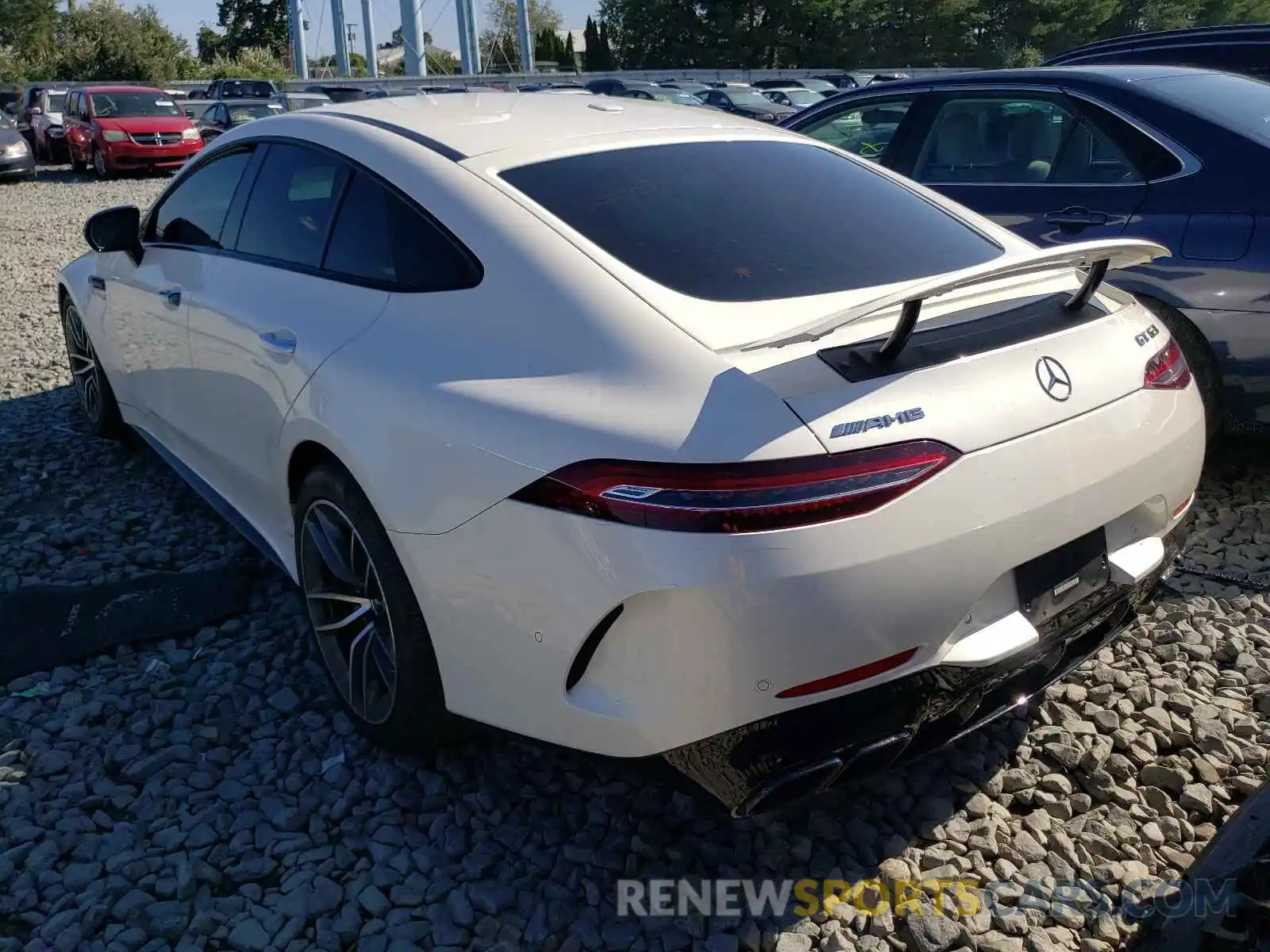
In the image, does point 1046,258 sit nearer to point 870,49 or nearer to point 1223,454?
point 1223,454

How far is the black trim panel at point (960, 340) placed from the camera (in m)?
2.08

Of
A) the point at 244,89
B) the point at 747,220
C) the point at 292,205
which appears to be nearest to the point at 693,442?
the point at 747,220

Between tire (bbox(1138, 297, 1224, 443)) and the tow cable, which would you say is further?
tire (bbox(1138, 297, 1224, 443))

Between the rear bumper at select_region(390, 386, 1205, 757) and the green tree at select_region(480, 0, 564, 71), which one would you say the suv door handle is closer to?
the rear bumper at select_region(390, 386, 1205, 757)

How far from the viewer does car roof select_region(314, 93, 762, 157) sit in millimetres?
2879

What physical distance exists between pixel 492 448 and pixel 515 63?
261 ft

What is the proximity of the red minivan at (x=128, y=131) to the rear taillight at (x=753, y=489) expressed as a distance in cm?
1848

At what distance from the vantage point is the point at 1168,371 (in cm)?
255

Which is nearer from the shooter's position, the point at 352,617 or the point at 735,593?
the point at 735,593

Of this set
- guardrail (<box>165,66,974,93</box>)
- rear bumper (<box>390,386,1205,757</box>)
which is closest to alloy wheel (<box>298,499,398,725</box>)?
rear bumper (<box>390,386,1205,757</box>)

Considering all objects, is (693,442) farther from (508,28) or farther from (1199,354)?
(508,28)

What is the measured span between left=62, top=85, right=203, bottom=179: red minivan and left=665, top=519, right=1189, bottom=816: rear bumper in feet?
61.2

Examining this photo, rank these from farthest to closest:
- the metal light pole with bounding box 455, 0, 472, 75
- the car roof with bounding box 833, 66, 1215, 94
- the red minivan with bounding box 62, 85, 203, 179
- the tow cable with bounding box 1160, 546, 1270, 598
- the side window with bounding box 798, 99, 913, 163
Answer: the metal light pole with bounding box 455, 0, 472, 75
the red minivan with bounding box 62, 85, 203, 179
the side window with bounding box 798, 99, 913, 163
the car roof with bounding box 833, 66, 1215, 94
the tow cable with bounding box 1160, 546, 1270, 598

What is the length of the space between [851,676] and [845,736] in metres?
0.13
